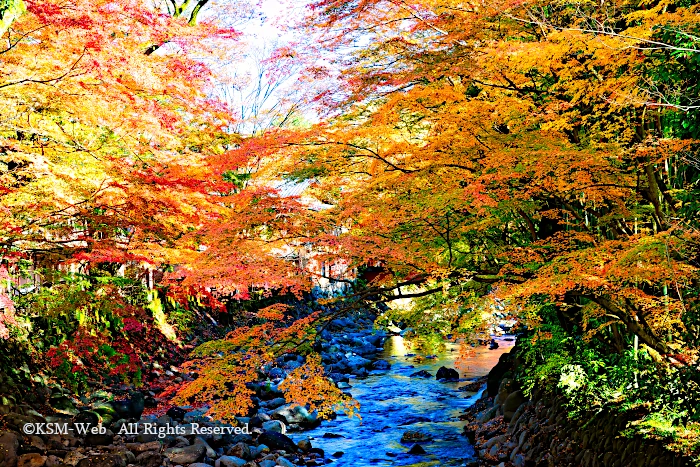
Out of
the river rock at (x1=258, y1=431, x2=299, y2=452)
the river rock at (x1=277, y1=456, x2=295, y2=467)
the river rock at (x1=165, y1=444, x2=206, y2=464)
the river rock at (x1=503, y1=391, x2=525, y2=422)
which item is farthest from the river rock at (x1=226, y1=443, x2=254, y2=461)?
the river rock at (x1=503, y1=391, x2=525, y2=422)

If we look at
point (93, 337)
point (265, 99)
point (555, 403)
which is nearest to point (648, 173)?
point (555, 403)

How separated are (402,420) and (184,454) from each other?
18.2 ft

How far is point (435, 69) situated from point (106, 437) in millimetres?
6772

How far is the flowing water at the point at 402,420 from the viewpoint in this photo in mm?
9930

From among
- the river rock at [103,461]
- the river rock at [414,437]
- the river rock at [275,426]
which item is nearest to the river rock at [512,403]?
the river rock at [414,437]

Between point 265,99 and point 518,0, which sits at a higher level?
point 518,0

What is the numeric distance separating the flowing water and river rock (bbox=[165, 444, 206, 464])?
8.92ft

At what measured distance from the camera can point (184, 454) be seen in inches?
317

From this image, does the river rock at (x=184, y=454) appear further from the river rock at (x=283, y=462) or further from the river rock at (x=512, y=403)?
the river rock at (x=512, y=403)

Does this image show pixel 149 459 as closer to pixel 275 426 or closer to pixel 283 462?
pixel 283 462

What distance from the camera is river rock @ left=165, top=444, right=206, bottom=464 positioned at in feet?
26.0

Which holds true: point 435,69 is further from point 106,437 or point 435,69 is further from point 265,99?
point 265,99

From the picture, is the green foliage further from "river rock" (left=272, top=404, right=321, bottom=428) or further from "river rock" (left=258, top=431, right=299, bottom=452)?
"river rock" (left=272, top=404, right=321, bottom=428)

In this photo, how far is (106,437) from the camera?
761 cm
